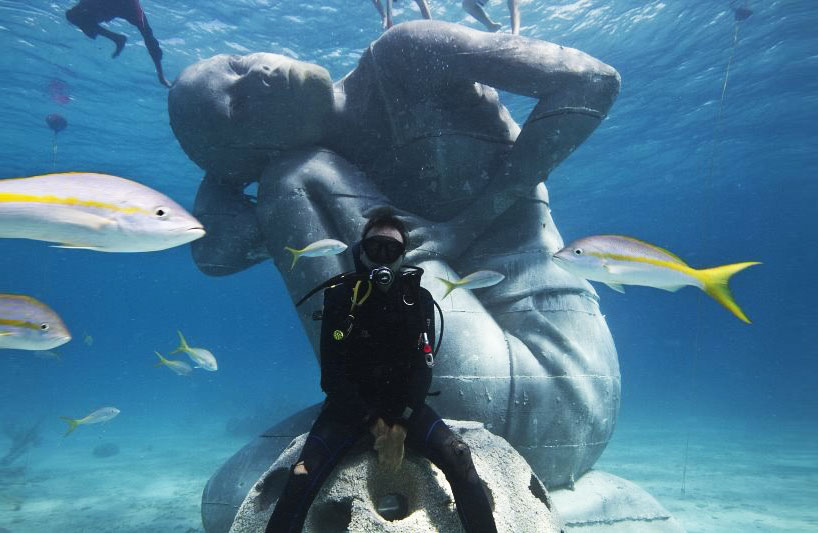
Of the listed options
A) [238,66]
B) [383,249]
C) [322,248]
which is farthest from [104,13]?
[383,249]

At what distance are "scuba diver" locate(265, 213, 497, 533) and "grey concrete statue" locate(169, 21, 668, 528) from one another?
57.1 inches

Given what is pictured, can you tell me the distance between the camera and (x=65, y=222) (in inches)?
79.5

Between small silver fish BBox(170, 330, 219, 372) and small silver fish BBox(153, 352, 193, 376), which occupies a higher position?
small silver fish BBox(170, 330, 219, 372)

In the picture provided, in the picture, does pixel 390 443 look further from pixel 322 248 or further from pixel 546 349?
pixel 546 349

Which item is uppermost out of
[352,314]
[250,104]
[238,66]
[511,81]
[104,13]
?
[511,81]

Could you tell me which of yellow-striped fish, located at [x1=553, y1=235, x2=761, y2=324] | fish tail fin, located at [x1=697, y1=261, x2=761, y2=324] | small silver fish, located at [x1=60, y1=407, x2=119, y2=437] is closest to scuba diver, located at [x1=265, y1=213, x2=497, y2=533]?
yellow-striped fish, located at [x1=553, y1=235, x2=761, y2=324]

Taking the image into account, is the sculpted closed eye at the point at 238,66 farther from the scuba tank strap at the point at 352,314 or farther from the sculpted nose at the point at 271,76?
the scuba tank strap at the point at 352,314

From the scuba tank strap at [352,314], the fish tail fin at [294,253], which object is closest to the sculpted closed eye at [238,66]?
the fish tail fin at [294,253]

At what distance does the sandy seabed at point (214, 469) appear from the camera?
7.70 metres

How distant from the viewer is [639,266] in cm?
298

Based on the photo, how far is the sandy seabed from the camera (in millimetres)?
7699

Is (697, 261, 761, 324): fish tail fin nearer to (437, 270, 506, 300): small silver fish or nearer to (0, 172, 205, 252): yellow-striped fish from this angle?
(437, 270, 506, 300): small silver fish

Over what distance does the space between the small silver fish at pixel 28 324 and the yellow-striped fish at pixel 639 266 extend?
141 inches

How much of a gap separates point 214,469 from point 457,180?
11748mm
